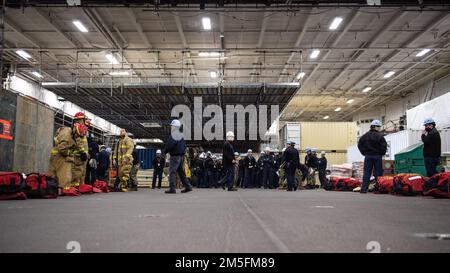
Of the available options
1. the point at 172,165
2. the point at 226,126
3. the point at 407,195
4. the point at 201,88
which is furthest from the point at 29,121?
the point at 226,126

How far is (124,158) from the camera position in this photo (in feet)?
37.2

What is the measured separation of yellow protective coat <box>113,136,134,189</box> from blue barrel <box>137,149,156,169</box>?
1882cm

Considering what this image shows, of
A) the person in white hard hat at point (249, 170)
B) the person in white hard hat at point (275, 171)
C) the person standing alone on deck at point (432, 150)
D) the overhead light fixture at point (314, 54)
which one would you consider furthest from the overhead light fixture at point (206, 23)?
the person standing alone on deck at point (432, 150)

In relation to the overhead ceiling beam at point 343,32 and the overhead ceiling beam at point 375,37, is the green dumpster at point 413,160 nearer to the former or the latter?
the overhead ceiling beam at point 375,37

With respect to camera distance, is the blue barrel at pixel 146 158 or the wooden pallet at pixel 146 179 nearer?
the wooden pallet at pixel 146 179

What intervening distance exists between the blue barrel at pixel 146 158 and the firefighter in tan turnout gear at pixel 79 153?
20.8m

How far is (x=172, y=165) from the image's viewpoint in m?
9.55

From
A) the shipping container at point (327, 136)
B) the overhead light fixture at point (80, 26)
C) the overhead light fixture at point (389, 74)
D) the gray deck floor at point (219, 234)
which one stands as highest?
the overhead light fixture at point (80, 26)

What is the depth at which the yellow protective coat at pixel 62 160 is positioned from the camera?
347 inches

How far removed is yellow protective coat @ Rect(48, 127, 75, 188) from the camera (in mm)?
8805

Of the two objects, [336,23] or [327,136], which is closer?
[336,23]

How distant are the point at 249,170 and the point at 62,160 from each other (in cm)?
1145

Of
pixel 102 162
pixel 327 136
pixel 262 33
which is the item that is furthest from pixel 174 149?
pixel 327 136

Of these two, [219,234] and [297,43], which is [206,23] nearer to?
[297,43]
